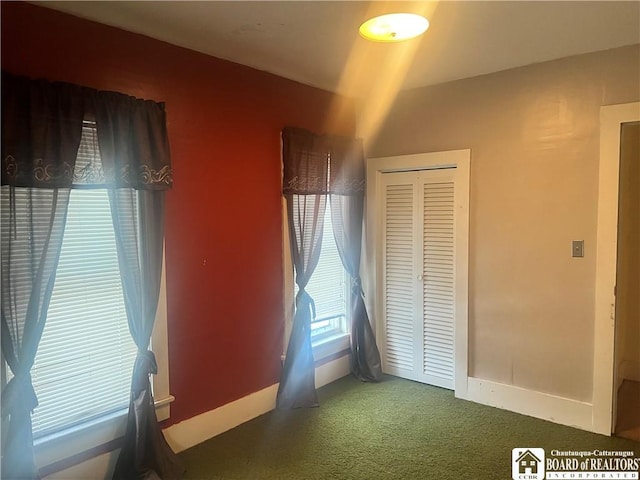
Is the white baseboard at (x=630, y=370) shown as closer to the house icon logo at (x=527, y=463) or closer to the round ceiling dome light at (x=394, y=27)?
the house icon logo at (x=527, y=463)

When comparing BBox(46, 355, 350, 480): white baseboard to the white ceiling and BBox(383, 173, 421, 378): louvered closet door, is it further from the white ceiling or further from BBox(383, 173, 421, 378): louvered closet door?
the white ceiling

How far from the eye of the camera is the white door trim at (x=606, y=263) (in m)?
2.94

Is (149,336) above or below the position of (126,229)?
below

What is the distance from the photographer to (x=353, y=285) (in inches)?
162

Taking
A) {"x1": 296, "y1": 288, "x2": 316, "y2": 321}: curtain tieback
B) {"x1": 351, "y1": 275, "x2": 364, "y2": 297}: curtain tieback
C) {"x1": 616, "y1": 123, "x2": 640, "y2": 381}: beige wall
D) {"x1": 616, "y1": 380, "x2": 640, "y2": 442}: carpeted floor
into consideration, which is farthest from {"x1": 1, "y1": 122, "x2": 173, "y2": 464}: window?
{"x1": 616, "y1": 123, "x2": 640, "y2": 381}: beige wall

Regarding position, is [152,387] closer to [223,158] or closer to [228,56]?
[223,158]

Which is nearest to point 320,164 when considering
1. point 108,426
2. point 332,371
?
point 332,371

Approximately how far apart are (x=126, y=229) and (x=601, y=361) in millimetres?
3017

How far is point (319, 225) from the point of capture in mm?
3699

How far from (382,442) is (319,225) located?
162 cm

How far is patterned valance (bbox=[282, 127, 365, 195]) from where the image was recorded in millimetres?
3473

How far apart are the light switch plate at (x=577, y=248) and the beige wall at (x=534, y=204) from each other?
0.10 ft

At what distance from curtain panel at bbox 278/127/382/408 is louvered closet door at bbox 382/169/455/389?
0.24 metres

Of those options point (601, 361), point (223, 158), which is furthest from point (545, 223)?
point (223, 158)
